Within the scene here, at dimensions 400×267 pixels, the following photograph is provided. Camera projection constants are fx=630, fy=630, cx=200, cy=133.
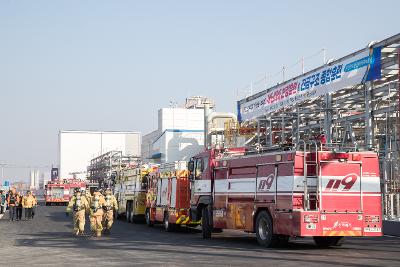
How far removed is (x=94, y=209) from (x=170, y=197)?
455 cm

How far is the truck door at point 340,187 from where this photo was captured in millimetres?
16031

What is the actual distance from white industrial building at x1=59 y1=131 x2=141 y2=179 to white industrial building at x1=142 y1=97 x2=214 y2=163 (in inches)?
949

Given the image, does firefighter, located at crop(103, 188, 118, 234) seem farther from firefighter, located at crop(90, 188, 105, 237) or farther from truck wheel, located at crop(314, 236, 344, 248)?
truck wheel, located at crop(314, 236, 344, 248)

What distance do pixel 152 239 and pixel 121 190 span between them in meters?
14.9

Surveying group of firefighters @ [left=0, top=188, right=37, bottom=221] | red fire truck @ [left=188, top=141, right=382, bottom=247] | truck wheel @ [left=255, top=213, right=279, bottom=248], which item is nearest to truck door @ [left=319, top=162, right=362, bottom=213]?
red fire truck @ [left=188, top=141, right=382, bottom=247]

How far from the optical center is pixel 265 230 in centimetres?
1728

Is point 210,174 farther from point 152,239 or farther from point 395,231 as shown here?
point 395,231

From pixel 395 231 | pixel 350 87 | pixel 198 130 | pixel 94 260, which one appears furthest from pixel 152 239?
pixel 198 130

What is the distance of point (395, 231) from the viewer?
21.6 m

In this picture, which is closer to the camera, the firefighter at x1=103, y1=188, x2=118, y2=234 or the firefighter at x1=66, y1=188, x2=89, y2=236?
the firefighter at x1=66, y1=188, x2=89, y2=236

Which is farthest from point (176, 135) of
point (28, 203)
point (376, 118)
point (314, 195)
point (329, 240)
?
point (314, 195)

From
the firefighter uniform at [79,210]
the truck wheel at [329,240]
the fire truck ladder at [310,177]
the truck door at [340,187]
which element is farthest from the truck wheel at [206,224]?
the truck door at [340,187]

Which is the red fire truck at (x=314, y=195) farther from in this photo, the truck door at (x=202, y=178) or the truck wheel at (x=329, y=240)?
the truck door at (x=202, y=178)

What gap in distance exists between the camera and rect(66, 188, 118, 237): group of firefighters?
21.4 meters
